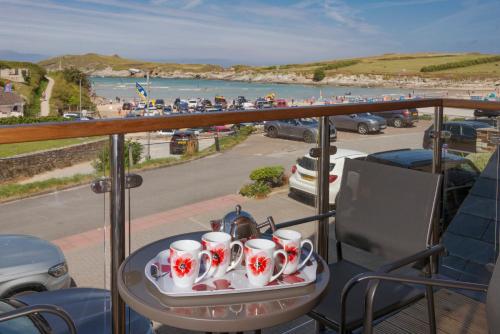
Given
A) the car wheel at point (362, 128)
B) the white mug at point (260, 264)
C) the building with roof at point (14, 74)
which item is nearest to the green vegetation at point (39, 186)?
the white mug at point (260, 264)

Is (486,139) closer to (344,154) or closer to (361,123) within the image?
(361,123)

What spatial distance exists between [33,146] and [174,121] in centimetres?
49

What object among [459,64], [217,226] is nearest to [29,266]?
[217,226]

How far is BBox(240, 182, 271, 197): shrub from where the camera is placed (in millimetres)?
2184

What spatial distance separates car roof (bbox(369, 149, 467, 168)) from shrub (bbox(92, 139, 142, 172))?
4.40 ft

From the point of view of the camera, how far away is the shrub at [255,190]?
2.18m

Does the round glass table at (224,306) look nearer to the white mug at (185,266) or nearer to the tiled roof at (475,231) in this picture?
the white mug at (185,266)

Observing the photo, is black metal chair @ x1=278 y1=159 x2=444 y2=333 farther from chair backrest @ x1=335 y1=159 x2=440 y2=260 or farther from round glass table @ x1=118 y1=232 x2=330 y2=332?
round glass table @ x1=118 y1=232 x2=330 y2=332

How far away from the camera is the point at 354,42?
3799 inches

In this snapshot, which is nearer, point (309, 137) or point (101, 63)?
point (309, 137)

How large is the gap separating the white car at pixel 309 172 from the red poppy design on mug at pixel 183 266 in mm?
1220

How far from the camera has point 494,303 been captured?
988 mm

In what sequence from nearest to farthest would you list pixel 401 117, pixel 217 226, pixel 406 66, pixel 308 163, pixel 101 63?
1. pixel 217 226
2. pixel 308 163
3. pixel 401 117
4. pixel 406 66
5. pixel 101 63

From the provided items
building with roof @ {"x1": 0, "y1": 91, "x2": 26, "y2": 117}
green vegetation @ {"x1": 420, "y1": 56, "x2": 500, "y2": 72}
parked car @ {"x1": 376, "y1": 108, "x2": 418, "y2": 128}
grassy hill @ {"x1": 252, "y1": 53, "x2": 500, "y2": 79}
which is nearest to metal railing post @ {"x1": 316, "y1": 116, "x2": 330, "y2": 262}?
parked car @ {"x1": 376, "y1": 108, "x2": 418, "y2": 128}
